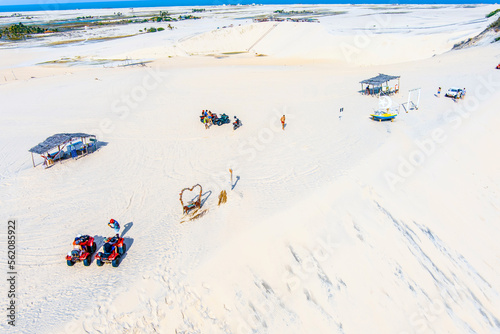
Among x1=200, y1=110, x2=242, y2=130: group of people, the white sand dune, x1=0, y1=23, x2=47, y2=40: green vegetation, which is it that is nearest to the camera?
the white sand dune

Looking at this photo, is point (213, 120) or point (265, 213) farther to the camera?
point (213, 120)

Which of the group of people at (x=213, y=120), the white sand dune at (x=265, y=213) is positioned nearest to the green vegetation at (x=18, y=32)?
the white sand dune at (x=265, y=213)

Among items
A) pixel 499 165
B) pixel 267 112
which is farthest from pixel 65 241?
pixel 499 165

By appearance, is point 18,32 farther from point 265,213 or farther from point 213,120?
point 265,213

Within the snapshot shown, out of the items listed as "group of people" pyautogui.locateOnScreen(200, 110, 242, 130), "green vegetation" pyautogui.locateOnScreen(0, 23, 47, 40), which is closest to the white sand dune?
"group of people" pyautogui.locateOnScreen(200, 110, 242, 130)

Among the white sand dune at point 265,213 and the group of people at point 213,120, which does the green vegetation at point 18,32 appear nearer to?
the white sand dune at point 265,213

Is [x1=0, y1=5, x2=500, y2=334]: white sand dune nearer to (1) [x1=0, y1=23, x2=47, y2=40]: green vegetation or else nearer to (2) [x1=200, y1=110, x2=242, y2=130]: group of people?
(2) [x1=200, y1=110, x2=242, y2=130]: group of people

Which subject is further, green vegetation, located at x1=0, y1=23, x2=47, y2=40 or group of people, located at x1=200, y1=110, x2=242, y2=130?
green vegetation, located at x1=0, y1=23, x2=47, y2=40

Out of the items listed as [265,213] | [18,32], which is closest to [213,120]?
[265,213]

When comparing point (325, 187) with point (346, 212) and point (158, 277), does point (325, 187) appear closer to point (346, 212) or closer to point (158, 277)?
point (346, 212)
